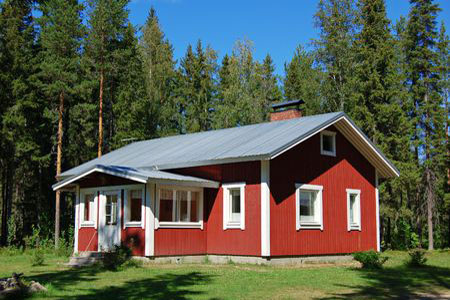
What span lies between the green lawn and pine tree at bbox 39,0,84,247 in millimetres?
13340

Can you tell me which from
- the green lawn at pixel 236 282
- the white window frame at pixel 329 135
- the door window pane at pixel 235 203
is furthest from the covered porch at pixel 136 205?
the white window frame at pixel 329 135

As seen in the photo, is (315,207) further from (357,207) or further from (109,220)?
(109,220)

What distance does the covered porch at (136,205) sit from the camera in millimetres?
18266

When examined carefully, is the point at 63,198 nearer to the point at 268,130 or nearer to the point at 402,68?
the point at 268,130

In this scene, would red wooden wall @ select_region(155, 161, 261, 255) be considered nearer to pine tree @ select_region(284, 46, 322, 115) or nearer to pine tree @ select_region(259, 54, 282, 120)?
pine tree @ select_region(284, 46, 322, 115)

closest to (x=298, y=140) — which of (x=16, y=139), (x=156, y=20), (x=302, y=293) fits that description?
(x=302, y=293)

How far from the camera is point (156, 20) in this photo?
47.6m

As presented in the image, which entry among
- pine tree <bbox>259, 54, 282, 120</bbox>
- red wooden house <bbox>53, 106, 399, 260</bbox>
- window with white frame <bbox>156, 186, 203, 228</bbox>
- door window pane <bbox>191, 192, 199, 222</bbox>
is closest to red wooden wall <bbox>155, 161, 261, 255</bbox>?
red wooden house <bbox>53, 106, 399, 260</bbox>

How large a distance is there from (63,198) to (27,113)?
6.46 metres

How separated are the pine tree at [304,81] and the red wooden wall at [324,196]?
14226mm

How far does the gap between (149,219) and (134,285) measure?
5.43 m

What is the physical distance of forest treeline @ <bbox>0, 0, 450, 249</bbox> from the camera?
99.8ft

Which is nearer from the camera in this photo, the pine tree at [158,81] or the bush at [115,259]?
the bush at [115,259]

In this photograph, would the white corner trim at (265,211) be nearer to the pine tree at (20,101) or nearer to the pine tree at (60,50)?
the pine tree at (60,50)
